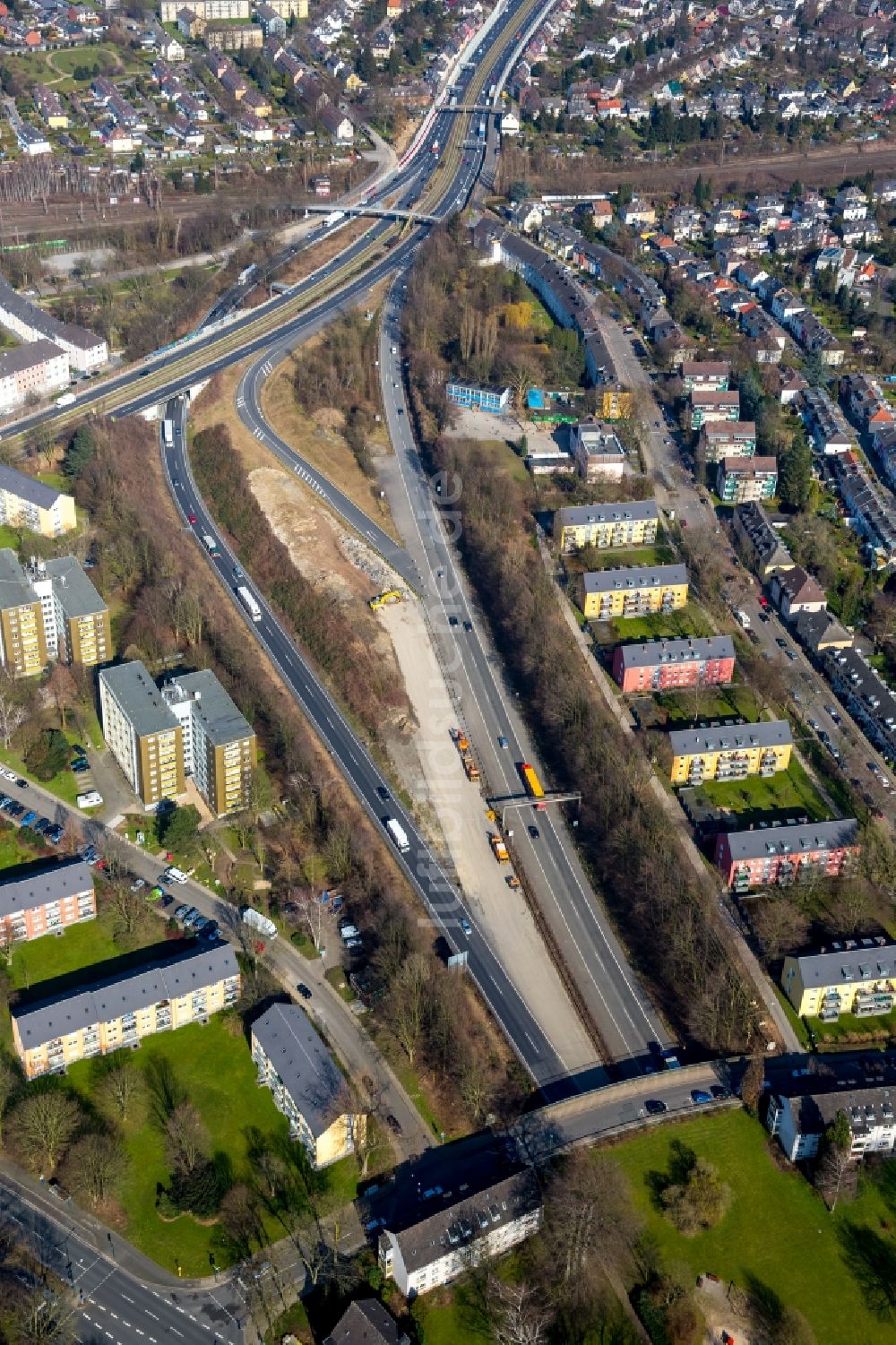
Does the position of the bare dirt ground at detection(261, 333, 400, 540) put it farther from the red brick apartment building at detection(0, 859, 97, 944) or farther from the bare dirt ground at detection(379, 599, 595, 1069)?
the red brick apartment building at detection(0, 859, 97, 944)

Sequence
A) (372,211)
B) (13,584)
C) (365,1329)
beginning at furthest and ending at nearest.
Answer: (372,211) < (13,584) < (365,1329)

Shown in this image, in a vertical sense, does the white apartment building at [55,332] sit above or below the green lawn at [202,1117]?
above

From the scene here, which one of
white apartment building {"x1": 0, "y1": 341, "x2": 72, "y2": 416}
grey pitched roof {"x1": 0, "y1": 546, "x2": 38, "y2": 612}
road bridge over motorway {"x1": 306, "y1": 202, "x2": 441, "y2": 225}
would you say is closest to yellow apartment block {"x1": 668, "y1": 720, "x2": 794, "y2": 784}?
grey pitched roof {"x1": 0, "y1": 546, "x2": 38, "y2": 612}

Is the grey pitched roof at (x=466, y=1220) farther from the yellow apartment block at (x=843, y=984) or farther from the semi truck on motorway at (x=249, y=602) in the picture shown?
the semi truck on motorway at (x=249, y=602)

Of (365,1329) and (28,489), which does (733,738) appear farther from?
(28,489)

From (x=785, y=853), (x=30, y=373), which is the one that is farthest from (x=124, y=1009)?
(x=30, y=373)

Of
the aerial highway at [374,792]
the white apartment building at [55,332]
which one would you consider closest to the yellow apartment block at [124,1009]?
the aerial highway at [374,792]
